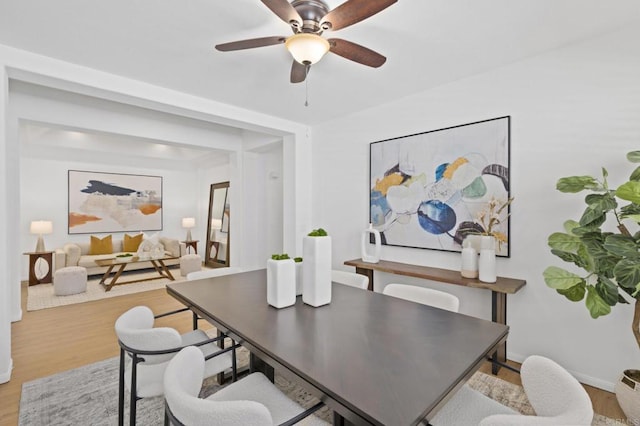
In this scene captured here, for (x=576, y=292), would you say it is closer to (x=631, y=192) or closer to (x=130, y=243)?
(x=631, y=192)

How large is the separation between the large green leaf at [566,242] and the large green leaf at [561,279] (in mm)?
150

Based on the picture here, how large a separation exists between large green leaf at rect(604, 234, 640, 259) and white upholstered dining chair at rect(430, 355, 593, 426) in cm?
89

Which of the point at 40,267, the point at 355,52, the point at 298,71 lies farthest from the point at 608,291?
the point at 40,267

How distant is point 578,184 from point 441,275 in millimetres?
1178

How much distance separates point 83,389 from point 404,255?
295 cm

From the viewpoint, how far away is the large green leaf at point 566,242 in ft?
5.72

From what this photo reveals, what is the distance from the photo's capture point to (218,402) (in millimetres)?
841

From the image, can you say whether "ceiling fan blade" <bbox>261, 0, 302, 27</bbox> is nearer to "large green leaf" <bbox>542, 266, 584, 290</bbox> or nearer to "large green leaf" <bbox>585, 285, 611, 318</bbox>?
"large green leaf" <bbox>542, 266, 584, 290</bbox>

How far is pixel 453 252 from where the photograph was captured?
2.77 m

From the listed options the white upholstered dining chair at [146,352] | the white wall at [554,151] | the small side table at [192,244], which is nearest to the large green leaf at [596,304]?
the white wall at [554,151]

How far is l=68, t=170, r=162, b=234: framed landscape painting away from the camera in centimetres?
588

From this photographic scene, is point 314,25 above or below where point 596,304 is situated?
above

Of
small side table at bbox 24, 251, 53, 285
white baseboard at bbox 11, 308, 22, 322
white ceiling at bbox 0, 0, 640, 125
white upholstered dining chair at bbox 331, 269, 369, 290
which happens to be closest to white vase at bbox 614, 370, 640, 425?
white upholstered dining chair at bbox 331, 269, 369, 290

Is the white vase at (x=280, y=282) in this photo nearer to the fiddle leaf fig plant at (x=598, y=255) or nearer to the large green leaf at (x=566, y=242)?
the fiddle leaf fig plant at (x=598, y=255)
